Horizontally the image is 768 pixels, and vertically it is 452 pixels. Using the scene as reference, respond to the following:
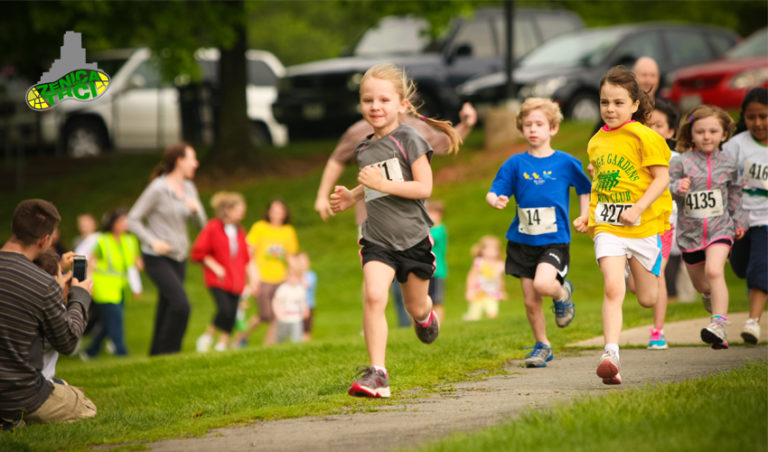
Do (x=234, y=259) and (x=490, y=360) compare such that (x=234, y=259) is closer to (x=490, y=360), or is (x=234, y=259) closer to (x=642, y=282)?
(x=490, y=360)

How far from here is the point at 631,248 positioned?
256 inches

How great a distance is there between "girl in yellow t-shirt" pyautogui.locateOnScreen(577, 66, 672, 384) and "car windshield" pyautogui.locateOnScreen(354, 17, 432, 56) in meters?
14.9

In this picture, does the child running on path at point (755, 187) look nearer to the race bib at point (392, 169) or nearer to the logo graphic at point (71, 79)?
the race bib at point (392, 169)

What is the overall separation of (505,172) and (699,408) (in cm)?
266

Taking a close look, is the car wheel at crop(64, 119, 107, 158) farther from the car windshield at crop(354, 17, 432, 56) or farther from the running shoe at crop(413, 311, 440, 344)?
the running shoe at crop(413, 311, 440, 344)

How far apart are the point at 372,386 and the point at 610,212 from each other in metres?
1.86

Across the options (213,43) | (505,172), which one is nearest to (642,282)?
(505,172)

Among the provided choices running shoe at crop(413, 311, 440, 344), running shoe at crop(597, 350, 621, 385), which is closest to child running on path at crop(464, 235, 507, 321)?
running shoe at crop(413, 311, 440, 344)

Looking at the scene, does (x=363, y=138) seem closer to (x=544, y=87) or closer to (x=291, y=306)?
(x=291, y=306)

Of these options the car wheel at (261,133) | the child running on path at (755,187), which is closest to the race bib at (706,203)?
the child running on path at (755,187)

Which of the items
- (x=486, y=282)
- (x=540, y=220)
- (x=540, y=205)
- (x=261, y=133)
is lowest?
(x=486, y=282)

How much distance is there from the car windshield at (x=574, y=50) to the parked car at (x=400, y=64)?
81 centimetres

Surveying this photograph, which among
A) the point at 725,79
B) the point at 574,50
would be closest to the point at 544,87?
the point at 574,50

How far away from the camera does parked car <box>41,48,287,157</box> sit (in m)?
24.3
